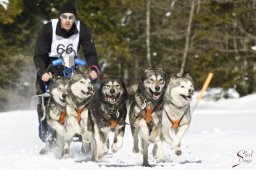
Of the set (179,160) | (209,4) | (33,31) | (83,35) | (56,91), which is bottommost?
(179,160)

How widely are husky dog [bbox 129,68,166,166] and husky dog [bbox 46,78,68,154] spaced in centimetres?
90

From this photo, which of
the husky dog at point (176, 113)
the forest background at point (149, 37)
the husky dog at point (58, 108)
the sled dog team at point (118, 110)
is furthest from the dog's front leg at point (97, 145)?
the forest background at point (149, 37)

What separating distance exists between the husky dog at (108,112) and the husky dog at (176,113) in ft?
1.85

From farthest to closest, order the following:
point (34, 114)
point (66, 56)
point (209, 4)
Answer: point (209, 4) < point (34, 114) < point (66, 56)

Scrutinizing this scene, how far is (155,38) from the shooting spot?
30.3m

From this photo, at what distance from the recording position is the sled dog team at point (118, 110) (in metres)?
7.03

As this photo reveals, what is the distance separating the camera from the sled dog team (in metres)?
7.03

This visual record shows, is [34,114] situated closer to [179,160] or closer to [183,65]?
[179,160]

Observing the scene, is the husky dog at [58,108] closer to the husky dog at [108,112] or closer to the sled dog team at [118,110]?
the sled dog team at [118,110]

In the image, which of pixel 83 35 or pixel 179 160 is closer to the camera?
pixel 179 160

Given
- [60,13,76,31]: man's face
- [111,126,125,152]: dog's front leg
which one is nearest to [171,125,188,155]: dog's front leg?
[111,126,125,152]: dog's front leg

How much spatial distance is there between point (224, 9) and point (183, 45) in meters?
3.96

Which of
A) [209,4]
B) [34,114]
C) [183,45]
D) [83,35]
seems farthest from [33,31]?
[83,35]

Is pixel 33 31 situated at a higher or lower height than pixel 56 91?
higher
